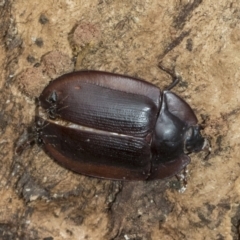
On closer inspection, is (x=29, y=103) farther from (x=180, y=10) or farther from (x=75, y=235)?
(x=180, y=10)

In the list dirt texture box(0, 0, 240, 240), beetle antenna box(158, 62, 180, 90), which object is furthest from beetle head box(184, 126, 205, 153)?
beetle antenna box(158, 62, 180, 90)

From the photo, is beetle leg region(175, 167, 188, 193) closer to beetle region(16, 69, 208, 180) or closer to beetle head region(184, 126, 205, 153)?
beetle region(16, 69, 208, 180)

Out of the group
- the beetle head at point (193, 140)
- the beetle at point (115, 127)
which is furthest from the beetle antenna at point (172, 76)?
the beetle head at point (193, 140)

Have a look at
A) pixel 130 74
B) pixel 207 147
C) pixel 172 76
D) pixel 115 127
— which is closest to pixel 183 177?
pixel 207 147

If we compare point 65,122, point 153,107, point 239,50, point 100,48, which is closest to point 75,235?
point 65,122

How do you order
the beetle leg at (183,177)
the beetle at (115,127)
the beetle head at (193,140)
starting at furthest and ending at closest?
the beetle leg at (183,177) → the beetle head at (193,140) → the beetle at (115,127)

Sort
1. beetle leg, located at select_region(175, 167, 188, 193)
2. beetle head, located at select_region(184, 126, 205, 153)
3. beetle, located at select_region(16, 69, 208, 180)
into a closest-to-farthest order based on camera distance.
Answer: beetle, located at select_region(16, 69, 208, 180) → beetle head, located at select_region(184, 126, 205, 153) → beetle leg, located at select_region(175, 167, 188, 193)

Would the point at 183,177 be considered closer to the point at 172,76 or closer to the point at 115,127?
the point at 115,127

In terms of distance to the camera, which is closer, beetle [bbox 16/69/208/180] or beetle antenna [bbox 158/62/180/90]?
beetle [bbox 16/69/208/180]

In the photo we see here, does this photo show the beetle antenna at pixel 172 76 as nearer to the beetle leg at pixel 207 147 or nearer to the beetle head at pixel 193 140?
the beetle head at pixel 193 140
